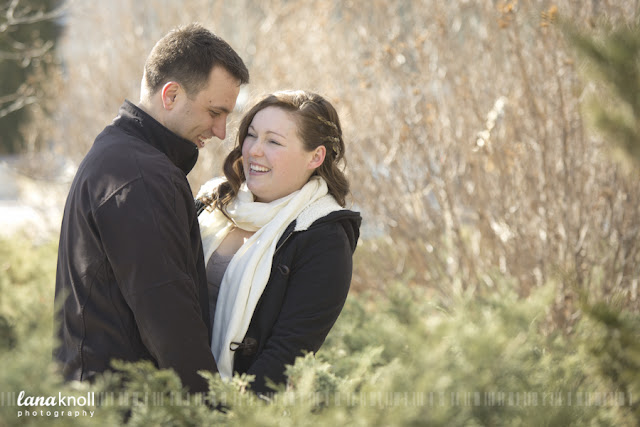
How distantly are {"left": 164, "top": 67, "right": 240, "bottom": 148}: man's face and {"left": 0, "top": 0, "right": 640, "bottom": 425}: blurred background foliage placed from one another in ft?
2.15

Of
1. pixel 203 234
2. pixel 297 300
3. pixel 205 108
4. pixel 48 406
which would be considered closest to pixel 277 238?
pixel 297 300

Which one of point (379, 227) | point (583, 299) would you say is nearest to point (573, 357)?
point (583, 299)

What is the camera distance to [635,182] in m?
4.04

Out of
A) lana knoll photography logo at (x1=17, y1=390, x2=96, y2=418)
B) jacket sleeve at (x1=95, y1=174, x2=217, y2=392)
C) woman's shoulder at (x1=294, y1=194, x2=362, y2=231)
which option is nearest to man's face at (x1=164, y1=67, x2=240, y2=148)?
jacket sleeve at (x1=95, y1=174, x2=217, y2=392)

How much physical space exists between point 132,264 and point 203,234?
77cm

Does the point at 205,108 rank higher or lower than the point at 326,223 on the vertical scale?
higher

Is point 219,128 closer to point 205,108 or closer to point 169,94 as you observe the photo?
point 205,108

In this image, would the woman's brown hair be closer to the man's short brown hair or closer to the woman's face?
the woman's face

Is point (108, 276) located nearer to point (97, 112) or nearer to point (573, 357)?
point (573, 357)

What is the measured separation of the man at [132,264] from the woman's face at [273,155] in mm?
464

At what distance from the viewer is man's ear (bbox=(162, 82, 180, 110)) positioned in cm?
253

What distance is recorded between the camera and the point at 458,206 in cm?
498

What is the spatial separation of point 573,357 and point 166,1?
663 cm

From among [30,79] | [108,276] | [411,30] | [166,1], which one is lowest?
[108,276]
